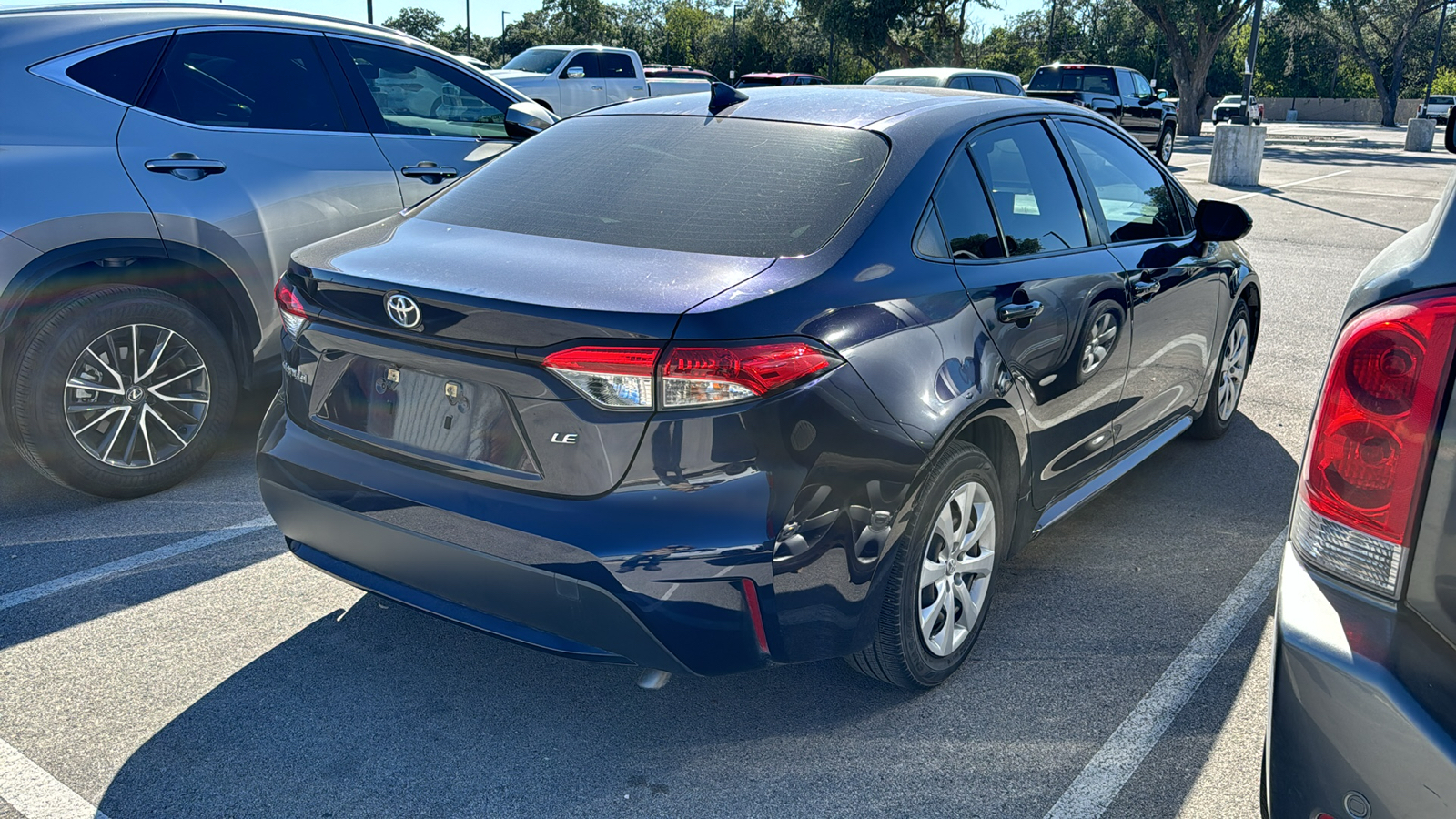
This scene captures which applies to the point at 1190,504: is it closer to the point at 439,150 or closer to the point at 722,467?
the point at 722,467

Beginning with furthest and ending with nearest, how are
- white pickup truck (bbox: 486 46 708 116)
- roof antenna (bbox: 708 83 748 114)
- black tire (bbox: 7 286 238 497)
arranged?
white pickup truck (bbox: 486 46 708 116) → black tire (bbox: 7 286 238 497) → roof antenna (bbox: 708 83 748 114)

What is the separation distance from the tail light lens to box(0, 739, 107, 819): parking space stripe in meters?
1.47

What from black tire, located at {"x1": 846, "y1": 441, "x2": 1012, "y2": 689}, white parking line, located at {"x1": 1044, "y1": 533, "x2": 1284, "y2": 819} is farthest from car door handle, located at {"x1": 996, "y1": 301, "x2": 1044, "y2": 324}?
white parking line, located at {"x1": 1044, "y1": 533, "x2": 1284, "y2": 819}

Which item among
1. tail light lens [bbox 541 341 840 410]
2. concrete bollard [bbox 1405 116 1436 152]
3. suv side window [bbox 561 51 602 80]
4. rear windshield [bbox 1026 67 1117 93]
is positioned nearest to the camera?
tail light lens [bbox 541 341 840 410]

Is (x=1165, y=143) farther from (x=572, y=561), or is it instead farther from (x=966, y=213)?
(x=572, y=561)

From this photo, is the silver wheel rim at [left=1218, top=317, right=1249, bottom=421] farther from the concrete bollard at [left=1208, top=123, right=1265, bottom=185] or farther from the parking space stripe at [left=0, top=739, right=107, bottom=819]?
the concrete bollard at [left=1208, top=123, right=1265, bottom=185]

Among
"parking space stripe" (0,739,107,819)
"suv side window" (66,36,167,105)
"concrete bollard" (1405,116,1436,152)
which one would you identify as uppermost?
"concrete bollard" (1405,116,1436,152)

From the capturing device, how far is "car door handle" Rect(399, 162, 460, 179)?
5.36 m

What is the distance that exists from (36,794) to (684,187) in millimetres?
2162

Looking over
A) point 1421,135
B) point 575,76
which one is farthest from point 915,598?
point 1421,135

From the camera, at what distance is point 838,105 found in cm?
351

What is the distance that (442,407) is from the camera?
2.69 m

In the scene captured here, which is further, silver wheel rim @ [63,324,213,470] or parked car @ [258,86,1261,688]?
silver wheel rim @ [63,324,213,470]

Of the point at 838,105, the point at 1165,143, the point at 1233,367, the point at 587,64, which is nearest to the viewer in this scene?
the point at 838,105
